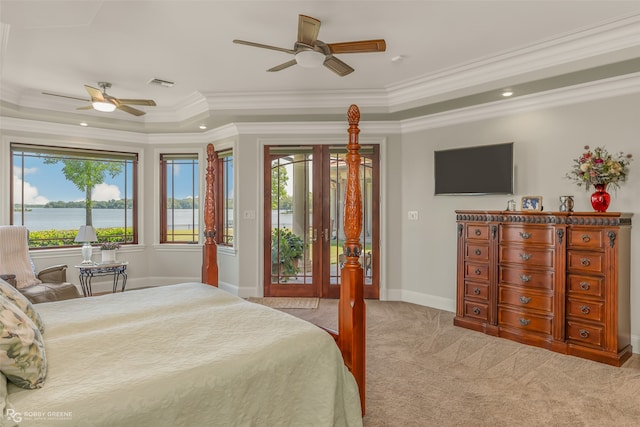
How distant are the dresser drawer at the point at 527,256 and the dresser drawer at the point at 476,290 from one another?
0.35 meters

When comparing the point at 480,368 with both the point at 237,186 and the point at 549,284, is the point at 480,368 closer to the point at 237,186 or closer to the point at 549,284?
the point at 549,284

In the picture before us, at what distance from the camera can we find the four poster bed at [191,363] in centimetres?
136

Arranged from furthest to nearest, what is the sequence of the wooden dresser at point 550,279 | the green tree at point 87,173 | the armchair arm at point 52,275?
1. the green tree at point 87,173
2. the armchair arm at point 52,275
3. the wooden dresser at point 550,279

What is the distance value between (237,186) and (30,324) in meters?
3.99

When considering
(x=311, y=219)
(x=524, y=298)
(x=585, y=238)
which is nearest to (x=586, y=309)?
(x=524, y=298)

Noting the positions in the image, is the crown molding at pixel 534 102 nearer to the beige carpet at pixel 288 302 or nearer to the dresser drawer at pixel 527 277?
the dresser drawer at pixel 527 277

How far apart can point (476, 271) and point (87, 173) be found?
5633mm

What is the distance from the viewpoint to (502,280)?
12.7 ft

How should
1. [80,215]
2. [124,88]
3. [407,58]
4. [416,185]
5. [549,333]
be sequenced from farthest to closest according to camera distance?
[80,215], [416,185], [124,88], [407,58], [549,333]

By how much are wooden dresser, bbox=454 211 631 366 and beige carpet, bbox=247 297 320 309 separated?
6.07 ft

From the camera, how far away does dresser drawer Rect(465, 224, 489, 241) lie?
3988 mm

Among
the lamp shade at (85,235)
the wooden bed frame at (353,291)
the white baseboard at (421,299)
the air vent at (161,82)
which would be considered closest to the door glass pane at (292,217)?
the white baseboard at (421,299)

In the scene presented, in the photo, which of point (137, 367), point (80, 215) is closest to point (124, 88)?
point (80, 215)

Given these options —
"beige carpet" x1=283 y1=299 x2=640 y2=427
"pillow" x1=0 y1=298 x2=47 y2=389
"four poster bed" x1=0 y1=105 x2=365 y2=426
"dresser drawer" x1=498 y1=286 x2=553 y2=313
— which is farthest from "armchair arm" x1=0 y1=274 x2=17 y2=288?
"dresser drawer" x1=498 y1=286 x2=553 y2=313
